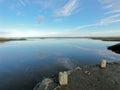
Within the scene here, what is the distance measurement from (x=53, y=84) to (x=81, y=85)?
2.59m

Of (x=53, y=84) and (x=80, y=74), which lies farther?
(x=80, y=74)

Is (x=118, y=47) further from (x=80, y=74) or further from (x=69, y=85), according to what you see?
(x=69, y=85)

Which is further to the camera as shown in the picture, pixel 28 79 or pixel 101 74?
pixel 28 79

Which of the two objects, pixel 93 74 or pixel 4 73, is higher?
pixel 93 74

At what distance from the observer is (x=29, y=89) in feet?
42.5

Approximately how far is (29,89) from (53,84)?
3688 millimetres

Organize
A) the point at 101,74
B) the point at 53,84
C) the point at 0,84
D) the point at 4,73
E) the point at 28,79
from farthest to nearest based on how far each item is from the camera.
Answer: the point at 4,73 < the point at 28,79 < the point at 0,84 < the point at 101,74 < the point at 53,84

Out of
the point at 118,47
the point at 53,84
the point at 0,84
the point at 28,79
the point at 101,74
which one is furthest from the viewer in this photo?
the point at 118,47

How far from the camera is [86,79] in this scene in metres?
11.6

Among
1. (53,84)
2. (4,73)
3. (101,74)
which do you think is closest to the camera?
(53,84)

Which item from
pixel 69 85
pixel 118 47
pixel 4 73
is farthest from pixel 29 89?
pixel 118 47

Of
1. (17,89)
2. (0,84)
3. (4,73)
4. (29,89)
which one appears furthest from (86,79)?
(4,73)

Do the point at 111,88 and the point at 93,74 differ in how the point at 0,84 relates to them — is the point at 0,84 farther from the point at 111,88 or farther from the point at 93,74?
the point at 111,88

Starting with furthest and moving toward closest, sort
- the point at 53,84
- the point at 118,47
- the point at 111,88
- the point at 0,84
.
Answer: the point at 118,47 < the point at 0,84 < the point at 53,84 < the point at 111,88
